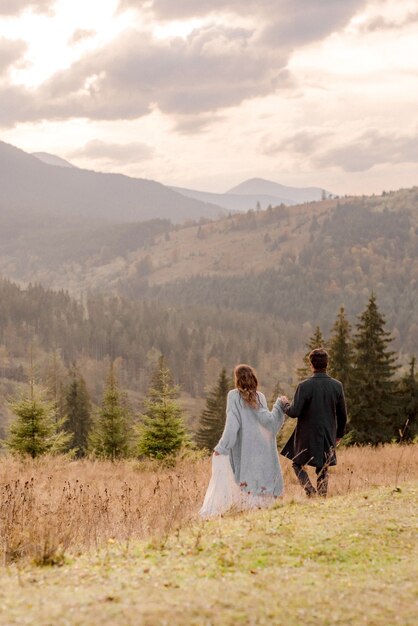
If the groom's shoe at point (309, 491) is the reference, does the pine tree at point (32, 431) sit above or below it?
below

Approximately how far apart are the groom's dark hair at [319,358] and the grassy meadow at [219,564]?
2.03 metres

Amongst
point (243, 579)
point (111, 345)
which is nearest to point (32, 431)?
point (243, 579)

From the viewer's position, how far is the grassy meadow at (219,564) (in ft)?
14.8

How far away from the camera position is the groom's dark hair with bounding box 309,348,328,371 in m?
9.60

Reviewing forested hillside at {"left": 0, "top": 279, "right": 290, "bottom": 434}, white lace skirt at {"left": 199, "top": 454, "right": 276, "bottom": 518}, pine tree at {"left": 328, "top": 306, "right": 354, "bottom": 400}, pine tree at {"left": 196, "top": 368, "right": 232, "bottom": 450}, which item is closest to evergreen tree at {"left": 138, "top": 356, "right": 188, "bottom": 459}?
white lace skirt at {"left": 199, "top": 454, "right": 276, "bottom": 518}

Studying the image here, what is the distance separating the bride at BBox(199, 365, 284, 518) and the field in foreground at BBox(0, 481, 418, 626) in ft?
5.67

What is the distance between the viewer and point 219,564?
5.66 metres

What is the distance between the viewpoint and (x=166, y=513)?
8102 millimetres

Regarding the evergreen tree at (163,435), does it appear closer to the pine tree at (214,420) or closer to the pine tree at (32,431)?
the pine tree at (32,431)

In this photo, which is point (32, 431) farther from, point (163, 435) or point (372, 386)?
point (372, 386)

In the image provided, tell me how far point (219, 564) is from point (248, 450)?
386 cm

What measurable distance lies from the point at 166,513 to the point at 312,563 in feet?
9.28

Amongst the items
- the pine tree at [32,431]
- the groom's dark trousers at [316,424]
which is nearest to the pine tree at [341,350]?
the pine tree at [32,431]

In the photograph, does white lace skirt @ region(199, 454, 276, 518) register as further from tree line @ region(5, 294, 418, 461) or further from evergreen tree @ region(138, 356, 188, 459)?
evergreen tree @ region(138, 356, 188, 459)
